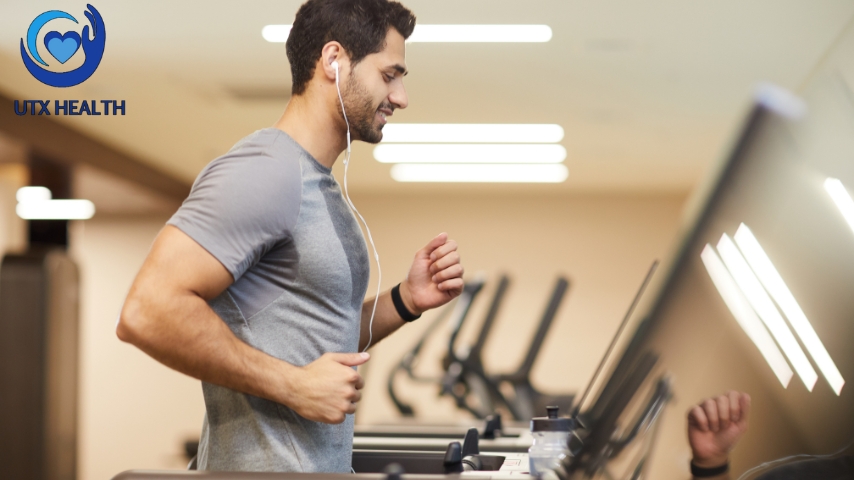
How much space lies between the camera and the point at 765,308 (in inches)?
21.0

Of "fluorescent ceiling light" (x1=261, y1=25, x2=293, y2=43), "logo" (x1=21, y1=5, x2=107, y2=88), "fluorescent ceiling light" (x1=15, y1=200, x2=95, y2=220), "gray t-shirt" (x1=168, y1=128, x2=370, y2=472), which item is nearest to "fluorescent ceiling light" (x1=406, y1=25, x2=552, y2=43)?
"fluorescent ceiling light" (x1=261, y1=25, x2=293, y2=43)

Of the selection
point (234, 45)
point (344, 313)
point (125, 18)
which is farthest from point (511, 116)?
point (344, 313)

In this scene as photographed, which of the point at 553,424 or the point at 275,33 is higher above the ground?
the point at 275,33

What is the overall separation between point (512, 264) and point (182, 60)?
4.92m

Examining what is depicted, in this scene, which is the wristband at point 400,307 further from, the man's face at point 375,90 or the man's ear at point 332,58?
the man's ear at point 332,58

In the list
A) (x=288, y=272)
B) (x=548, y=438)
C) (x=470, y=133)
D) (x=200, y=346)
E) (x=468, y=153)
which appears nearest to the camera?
(x=200, y=346)

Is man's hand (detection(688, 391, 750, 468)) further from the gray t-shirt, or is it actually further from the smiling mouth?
the smiling mouth

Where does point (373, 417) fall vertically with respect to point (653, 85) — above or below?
below

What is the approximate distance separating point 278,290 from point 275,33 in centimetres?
322

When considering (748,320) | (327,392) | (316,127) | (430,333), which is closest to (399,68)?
(316,127)

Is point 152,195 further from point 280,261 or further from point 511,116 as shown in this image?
point 280,261

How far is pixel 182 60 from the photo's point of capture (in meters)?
4.50

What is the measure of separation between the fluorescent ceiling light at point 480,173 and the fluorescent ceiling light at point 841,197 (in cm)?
650

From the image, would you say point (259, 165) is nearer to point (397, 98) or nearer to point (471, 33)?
point (397, 98)
